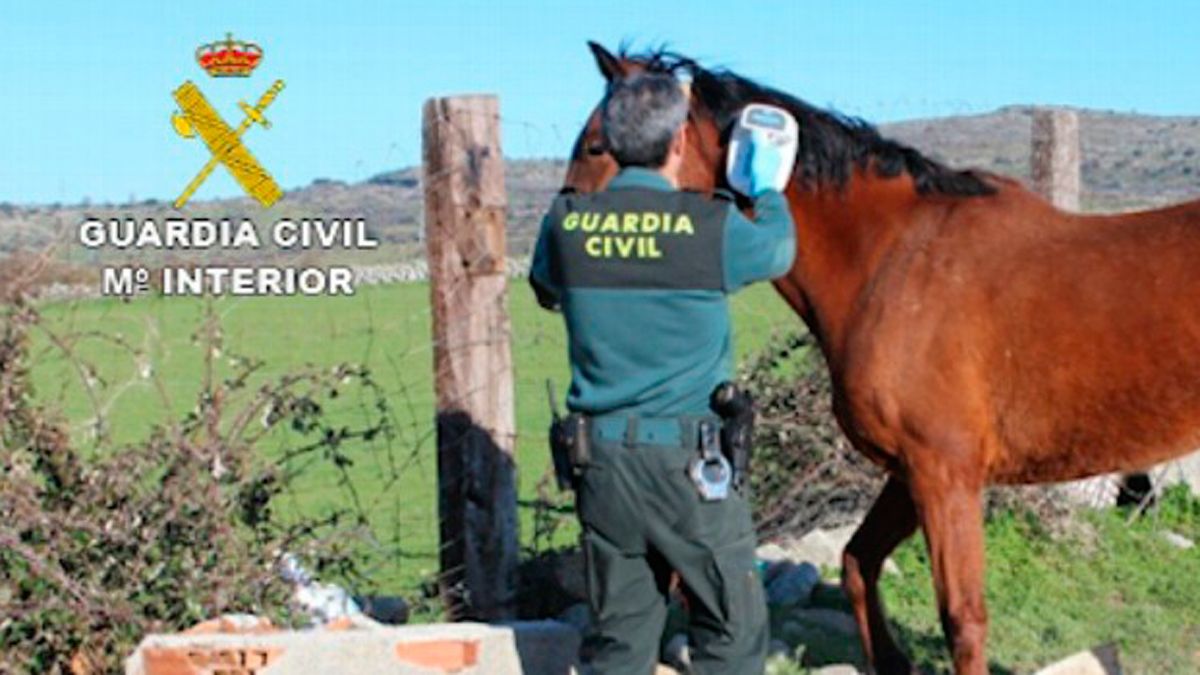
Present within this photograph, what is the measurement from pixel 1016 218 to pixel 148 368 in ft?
10.3

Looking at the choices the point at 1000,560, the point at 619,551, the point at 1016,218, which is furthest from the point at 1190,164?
the point at 619,551

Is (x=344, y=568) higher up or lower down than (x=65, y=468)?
lower down

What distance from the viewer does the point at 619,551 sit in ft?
16.2

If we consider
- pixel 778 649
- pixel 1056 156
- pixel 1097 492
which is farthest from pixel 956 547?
pixel 1097 492

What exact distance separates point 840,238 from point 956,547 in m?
1.21

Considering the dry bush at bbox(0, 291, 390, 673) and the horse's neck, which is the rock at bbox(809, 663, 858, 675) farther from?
the dry bush at bbox(0, 291, 390, 673)

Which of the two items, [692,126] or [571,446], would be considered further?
[692,126]

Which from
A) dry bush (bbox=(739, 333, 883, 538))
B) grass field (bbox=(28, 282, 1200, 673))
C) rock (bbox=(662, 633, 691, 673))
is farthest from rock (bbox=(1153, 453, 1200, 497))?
rock (bbox=(662, 633, 691, 673))

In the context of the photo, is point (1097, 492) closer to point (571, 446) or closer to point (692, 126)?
point (692, 126)

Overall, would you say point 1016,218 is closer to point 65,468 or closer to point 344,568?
point 344,568

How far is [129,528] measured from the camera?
6.11m

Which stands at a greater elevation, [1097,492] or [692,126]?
[692,126]

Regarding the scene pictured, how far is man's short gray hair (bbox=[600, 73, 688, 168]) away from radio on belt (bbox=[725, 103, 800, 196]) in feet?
1.99

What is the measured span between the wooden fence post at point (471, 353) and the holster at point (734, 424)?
6.98 feet
